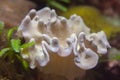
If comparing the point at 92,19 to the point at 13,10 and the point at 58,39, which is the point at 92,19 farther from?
the point at 58,39

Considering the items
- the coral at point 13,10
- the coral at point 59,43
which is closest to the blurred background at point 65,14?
the coral at point 13,10

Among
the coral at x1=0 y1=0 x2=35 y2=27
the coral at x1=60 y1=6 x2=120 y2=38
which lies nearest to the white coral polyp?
the coral at x1=0 y1=0 x2=35 y2=27

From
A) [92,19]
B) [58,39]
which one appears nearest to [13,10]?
[58,39]

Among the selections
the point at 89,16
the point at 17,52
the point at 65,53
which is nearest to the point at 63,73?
the point at 65,53

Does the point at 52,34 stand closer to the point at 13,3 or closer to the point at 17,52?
the point at 17,52

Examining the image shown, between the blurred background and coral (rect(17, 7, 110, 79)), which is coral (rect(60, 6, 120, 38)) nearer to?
the blurred background

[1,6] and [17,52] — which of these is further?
[1,6]
